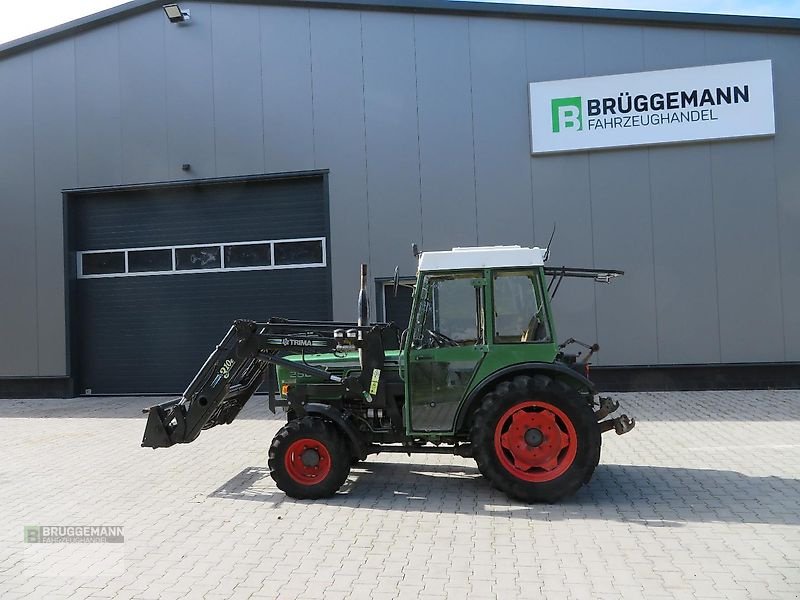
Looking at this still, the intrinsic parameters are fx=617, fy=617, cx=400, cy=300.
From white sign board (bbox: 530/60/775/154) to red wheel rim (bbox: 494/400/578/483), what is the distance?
753cm

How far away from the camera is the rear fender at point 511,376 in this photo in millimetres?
5367

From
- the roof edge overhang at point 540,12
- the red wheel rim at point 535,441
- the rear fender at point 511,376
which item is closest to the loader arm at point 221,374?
the rear fender at point 511,376

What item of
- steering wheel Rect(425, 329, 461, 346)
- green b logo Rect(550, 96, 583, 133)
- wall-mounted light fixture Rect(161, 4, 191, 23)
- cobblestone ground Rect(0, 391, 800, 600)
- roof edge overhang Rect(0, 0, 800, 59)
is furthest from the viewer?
wall-mounted light fixture Rect(161, 4, 191, 23)

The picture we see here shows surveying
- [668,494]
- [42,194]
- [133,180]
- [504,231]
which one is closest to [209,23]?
[133,180]

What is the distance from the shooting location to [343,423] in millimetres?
5645

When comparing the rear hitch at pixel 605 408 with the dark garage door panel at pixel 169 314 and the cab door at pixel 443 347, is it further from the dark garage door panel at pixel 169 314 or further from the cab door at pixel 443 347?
the dark garage door panel at pixel 169 314

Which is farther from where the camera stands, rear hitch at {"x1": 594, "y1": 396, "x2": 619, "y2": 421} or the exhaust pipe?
the exhaust pipe

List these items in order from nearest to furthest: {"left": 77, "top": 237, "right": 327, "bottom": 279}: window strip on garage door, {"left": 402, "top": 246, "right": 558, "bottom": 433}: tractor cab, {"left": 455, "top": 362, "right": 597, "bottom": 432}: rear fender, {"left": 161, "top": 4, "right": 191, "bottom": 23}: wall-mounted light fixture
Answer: {"left": 455, "top": 362, "right": 597, "bottom": 432}: rear fender → {"left": 402, "top": 246, "right": 558, "bottom": 433}: tractor cab → {"left": 161, "top": 4, "right": 191, "bottom": 23}: wall-mounted light fixture → {"left": 77, "top": 237, "right": 327, "bottom": 279}: window strip on garage door

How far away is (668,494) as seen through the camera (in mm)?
5531

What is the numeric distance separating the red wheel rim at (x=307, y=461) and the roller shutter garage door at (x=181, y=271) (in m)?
6.85

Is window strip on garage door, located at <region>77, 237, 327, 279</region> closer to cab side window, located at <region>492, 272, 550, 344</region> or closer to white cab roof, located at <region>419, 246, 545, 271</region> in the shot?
white cab roof, located at <region>419, 246, 545, 271</region>

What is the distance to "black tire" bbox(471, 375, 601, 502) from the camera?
524 cm

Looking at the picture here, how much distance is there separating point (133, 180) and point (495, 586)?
12.1 metres

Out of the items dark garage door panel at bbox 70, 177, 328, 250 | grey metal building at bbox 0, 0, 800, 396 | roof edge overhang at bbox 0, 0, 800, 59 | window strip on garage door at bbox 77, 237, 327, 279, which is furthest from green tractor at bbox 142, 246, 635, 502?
roof edge overhang at bbox 0, 0, 800, 59
